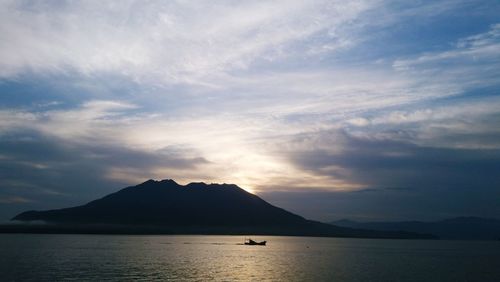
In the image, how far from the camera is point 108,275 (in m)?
93.1

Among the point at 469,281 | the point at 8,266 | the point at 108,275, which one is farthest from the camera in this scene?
the point at 8,266

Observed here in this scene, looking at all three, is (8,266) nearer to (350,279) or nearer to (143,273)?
(143,273)

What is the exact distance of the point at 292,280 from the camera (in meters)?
93.4

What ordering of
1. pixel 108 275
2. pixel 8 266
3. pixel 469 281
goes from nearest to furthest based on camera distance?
1. pixel 108 275
2. pixel 469 281
3. pixel 8 266

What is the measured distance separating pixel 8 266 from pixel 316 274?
2704 inches

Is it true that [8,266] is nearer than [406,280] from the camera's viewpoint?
No

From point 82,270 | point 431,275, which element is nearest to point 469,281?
point 431,275

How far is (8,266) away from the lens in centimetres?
10762

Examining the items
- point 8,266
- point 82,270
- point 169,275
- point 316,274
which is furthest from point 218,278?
point 8,266

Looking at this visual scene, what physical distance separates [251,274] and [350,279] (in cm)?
2124

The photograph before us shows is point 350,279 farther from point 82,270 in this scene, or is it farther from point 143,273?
point 82,270

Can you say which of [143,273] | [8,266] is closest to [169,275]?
[143,273]

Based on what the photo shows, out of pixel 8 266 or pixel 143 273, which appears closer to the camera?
pixel 143 273

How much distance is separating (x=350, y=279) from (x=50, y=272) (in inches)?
2377
